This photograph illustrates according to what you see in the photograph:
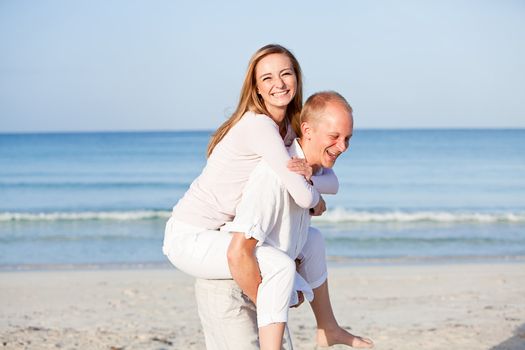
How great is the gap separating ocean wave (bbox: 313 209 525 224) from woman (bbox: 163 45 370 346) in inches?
486

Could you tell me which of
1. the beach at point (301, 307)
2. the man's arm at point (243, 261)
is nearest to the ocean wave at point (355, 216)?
the beach at point (301, 307)

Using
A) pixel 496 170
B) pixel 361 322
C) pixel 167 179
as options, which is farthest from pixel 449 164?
pixel 361 322

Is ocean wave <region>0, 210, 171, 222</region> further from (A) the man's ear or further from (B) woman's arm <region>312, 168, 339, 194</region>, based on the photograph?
(A) the man's ear

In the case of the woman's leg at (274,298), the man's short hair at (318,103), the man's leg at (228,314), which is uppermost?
the man's short hair at (318,103)

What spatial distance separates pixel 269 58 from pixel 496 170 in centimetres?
2656

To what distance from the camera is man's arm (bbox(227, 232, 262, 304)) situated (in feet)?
11.4

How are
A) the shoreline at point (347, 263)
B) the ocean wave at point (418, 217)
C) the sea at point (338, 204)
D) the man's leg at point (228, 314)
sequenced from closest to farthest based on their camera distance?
the man's leg at point (228, 314) → the shoreline at point (347, 263) → the sea at point (338, 204) → the ocean wave at point (418, 217)

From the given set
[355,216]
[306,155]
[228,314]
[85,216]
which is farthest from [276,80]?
[85,216]

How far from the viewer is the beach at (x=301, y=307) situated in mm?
6395

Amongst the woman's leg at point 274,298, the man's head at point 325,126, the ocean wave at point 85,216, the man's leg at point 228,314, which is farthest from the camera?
the ocean wave at point 85,216

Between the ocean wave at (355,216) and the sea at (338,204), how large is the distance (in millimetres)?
26

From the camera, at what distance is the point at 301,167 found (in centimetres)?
359

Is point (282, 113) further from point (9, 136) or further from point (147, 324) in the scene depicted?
point (9, 136)

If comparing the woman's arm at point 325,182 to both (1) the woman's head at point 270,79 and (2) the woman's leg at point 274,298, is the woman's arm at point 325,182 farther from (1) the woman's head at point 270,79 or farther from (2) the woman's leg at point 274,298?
(2) the woman's leg at point 274,298
